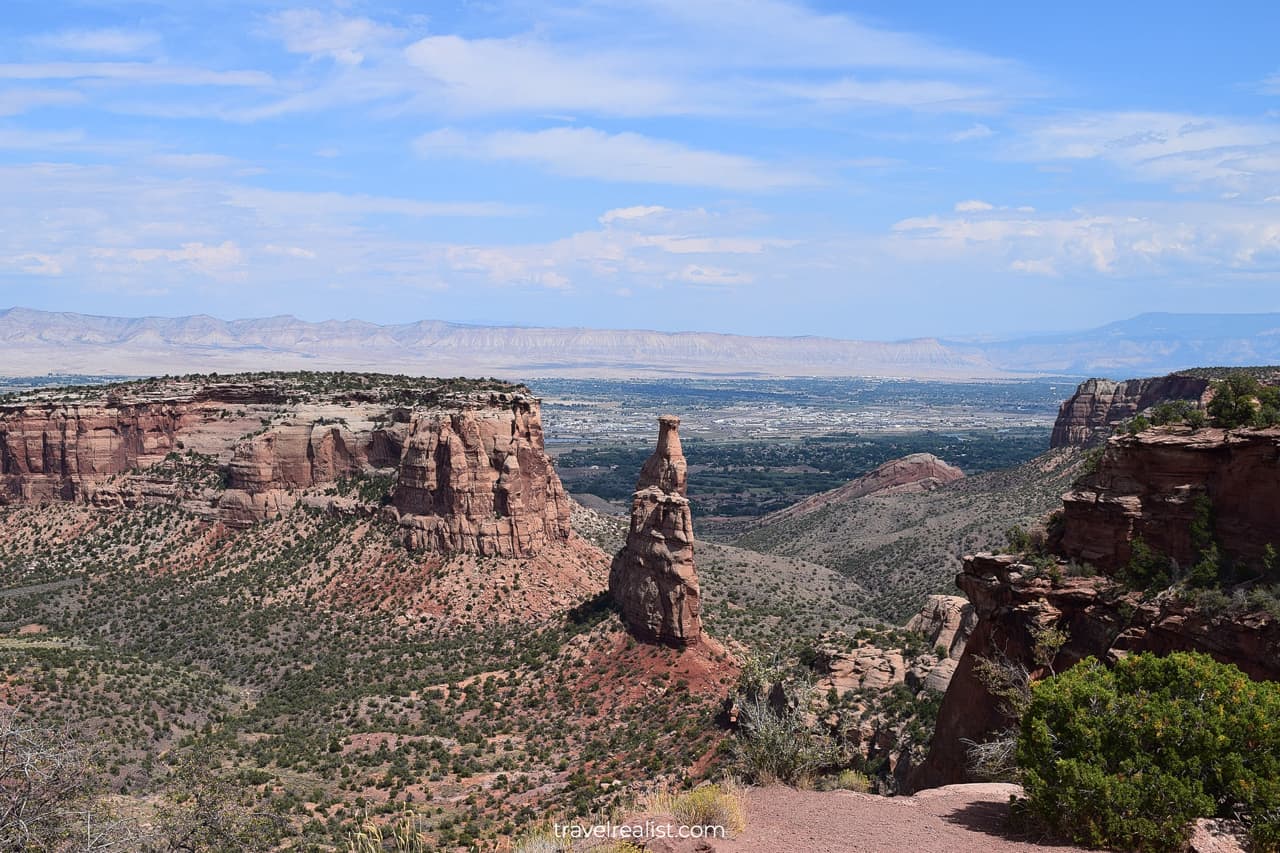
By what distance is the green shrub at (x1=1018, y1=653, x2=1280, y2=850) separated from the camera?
14.7 metres

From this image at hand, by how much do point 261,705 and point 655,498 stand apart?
19.2 m

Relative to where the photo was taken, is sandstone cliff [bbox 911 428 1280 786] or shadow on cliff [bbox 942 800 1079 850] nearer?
shadow on cliff [bbox 942 800 1079 850]

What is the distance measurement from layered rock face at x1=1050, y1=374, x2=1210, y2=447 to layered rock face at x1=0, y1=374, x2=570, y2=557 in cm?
6257

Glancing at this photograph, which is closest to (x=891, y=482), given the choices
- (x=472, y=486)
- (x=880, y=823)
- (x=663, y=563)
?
(x=472, y=486)

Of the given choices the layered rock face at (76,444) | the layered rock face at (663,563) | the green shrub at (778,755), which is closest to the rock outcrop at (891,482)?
the layered rock face at (76,444)

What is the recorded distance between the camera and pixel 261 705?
43281 mm

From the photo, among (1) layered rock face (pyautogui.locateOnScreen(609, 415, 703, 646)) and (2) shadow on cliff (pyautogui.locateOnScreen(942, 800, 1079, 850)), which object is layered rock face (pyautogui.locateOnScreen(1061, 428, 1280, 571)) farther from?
(1) layered rock face (pyautogui.locateOnScreen(609, 415, 703, 646))

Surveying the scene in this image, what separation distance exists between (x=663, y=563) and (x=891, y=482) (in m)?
87.1

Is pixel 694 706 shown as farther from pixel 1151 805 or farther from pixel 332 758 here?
pixel 1151 805

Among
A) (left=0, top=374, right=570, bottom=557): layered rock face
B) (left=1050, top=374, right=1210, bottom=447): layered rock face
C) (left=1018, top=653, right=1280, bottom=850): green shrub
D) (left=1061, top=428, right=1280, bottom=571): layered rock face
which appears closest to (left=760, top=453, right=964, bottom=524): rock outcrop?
(left=1050, top=374, right=1210, bottom=447): layered rock face

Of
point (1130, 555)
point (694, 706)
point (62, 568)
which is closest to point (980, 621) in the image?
point (1130, 555)

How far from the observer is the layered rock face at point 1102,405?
96188mm

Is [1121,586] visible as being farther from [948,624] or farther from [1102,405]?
[1102,405]

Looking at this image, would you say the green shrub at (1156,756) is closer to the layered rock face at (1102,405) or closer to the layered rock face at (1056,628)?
the layered rock face at (1056,628)
